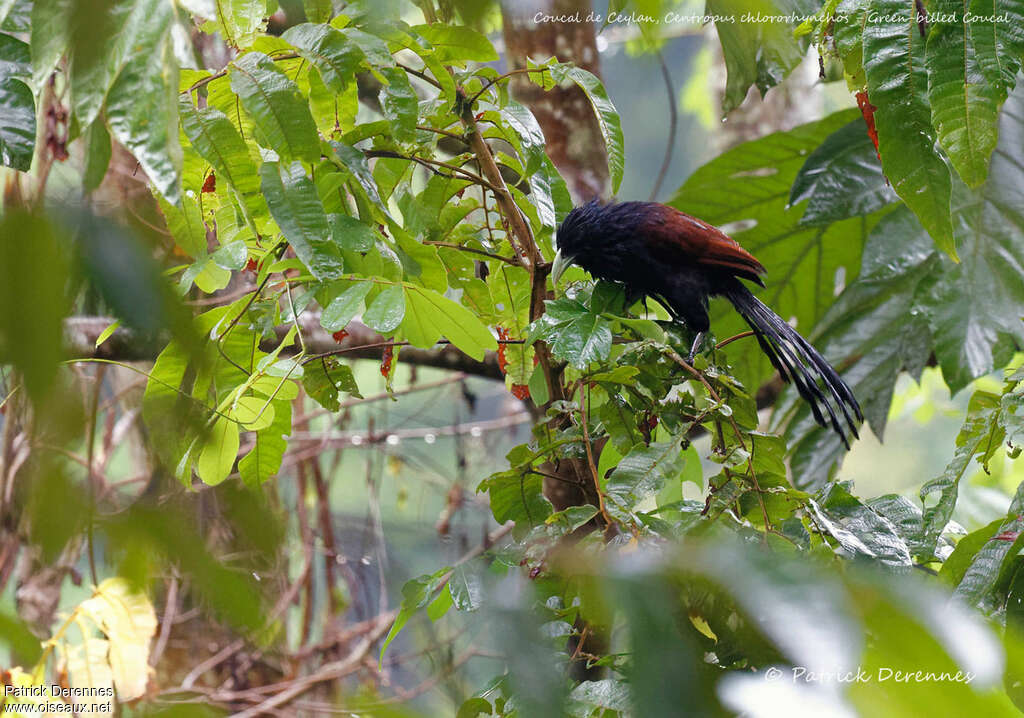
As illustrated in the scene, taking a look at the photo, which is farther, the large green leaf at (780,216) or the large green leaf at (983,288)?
the large green leaf at (780,216)

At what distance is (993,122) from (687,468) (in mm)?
567

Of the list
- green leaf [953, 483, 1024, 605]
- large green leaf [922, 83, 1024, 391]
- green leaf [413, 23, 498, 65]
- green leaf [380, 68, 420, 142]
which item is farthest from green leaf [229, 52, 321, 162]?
large green leaf [922, 83, 1024, 391]

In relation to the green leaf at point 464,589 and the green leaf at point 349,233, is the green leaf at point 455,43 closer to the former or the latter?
the green leaf at point 349,233

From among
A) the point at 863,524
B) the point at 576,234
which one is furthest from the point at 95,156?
the point at 576,234

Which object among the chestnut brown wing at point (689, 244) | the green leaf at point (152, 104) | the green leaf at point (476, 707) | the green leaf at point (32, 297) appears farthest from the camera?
the chestnut brown wing at point (689, 244)

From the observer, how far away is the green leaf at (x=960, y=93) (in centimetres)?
93

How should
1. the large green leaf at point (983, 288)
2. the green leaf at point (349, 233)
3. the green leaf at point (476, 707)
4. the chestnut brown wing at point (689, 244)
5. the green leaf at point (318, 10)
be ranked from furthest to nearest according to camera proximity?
the large green leaf at point (983, 288) < the chestnut brown wing at point (689, 244) < the green leaf at point (318, 10) < the green leaf at point (349, 233) < the green leaf at point (476, 707)

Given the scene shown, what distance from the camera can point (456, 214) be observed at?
1204 mm

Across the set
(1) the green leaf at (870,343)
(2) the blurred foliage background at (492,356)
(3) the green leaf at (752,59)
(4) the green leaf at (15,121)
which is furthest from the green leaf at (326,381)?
(1) the green leaf at (870,343)

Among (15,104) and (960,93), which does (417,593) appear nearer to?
(15,104)

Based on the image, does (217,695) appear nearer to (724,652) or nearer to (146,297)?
(724,652)

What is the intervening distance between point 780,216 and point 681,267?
2.10ft

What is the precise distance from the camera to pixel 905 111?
0.98 meters

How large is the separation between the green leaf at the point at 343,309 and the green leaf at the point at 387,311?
0.05 feet
